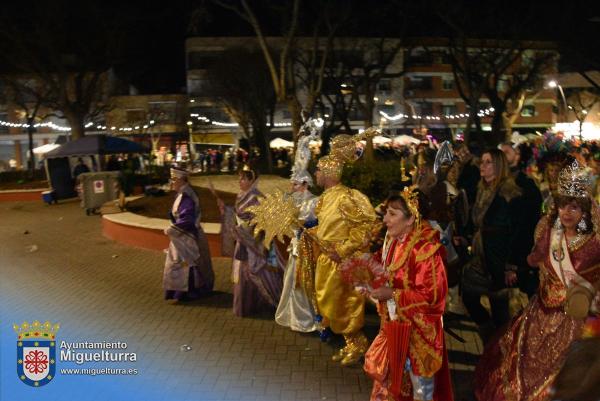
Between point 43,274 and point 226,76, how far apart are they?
77.7 feet

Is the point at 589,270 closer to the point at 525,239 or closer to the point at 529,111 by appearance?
the point at 525,239

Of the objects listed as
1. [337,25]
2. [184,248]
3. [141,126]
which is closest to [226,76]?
[141,126]

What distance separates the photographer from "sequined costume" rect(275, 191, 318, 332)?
5738mm

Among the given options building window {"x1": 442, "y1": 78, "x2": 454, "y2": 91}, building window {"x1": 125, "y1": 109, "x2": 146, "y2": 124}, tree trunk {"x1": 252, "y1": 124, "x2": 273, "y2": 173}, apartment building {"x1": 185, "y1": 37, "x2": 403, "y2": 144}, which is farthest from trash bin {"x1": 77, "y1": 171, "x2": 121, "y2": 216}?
building window {"x1": 442, "y1": 78, "x2": 454, "y2": 91}

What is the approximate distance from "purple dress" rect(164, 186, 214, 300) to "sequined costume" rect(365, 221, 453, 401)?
4044mm

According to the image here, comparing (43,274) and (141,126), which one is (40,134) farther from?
(43,274)

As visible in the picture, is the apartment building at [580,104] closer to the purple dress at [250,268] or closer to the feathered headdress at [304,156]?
the feathered headdress at [304,156]

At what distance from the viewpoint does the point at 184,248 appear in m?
7.08

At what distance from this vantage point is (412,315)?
11.1 feet

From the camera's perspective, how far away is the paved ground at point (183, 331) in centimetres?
477

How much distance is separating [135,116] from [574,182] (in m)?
42.5

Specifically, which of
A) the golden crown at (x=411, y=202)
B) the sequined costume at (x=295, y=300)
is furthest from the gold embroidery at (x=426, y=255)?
the sequined costume at (x=295, y=300)

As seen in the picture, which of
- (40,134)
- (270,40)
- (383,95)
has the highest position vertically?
(270,40)

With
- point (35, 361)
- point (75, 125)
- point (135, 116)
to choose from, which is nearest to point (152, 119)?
point (135, 116)
